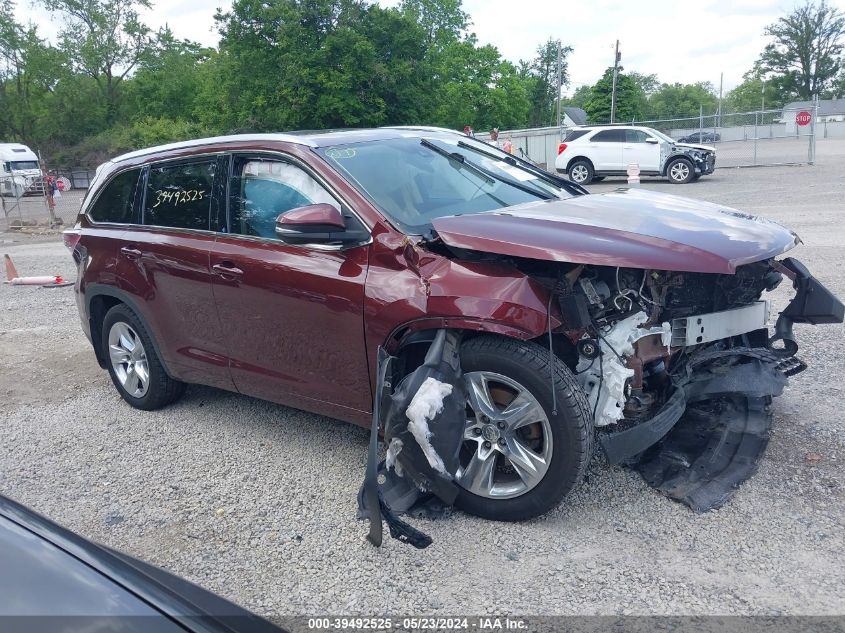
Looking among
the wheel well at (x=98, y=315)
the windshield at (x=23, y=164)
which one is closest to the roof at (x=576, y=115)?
the windshield at (x=23, y=164)

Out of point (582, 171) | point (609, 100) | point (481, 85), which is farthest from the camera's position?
point (609, 100)

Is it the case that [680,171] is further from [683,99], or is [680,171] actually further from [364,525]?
[683,99]

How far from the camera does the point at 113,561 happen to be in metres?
1.99

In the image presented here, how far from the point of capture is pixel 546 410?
133 inches

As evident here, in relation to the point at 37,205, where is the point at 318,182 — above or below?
above

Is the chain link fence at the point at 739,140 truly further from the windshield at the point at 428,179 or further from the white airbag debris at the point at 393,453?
the white airbag debris at the point at 393,453

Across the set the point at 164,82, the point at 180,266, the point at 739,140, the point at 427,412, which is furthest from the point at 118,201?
the point at 164,82

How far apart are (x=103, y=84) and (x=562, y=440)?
62.9 m

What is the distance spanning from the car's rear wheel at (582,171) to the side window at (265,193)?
2028 cm

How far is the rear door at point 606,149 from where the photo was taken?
75.5 feet

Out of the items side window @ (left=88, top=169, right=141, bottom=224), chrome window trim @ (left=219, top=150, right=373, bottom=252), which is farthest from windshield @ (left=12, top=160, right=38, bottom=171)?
chrome window trim @ (left=219, top=150, right=373, bottom=252)

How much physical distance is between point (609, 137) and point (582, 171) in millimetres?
1310

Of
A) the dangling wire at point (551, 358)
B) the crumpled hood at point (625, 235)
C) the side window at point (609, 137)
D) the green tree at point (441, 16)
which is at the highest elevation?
the green tree at point (441, 16)

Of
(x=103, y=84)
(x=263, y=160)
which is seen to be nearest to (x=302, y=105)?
(x=263, y=160)
